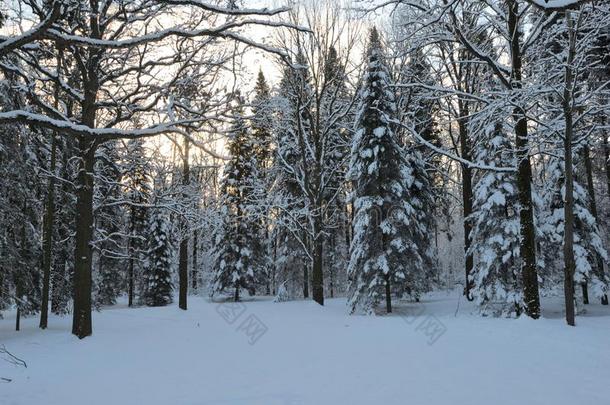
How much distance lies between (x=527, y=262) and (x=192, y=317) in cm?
1060

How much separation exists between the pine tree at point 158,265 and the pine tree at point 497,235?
22315 mm

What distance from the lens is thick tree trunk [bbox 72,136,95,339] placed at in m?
10.4

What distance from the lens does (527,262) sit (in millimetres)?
11438

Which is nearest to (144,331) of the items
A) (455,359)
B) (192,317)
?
(192,317)

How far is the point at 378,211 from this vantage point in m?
17.8

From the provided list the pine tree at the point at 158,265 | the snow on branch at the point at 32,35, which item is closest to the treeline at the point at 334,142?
the snow on branch at the point at 32,35

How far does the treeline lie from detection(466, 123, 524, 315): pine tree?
0.07 m

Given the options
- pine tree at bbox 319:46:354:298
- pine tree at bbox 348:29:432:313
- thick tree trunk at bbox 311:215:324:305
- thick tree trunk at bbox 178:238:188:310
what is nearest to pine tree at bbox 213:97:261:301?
pine tree at bbox 319:46:354:298

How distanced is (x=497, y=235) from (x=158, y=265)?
24.0m

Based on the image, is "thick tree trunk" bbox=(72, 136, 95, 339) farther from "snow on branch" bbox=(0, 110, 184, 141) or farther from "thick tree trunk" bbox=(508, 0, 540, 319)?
"thick tree trunk" bbox=(508, 0, 540, 319)

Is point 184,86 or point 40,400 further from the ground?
point 184,86

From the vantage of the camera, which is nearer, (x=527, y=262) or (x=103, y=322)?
(x=527, y=262)

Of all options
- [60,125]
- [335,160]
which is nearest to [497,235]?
[60,125]

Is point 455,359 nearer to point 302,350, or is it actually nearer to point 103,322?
point 302,350
